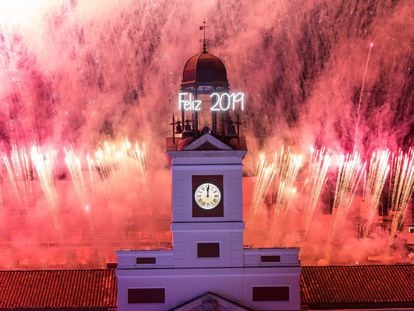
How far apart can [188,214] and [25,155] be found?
863 inches

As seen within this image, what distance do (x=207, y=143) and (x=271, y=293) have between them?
8188 mm

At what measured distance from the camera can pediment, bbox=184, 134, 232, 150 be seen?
5300 centimetres

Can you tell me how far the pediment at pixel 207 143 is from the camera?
53000 mm

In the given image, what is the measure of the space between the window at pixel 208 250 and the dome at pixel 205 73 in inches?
322

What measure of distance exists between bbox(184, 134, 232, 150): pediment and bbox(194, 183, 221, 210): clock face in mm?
1889

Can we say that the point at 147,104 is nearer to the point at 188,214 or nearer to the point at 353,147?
the point at 353,147

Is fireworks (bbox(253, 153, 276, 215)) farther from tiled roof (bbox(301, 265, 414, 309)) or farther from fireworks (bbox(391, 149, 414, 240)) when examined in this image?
tiled roof (bbox(301, 265, 414, 309))

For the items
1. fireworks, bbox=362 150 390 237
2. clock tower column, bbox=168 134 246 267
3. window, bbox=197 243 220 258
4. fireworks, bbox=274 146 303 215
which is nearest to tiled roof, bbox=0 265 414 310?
clock tower column, bbox=168 134 246 267

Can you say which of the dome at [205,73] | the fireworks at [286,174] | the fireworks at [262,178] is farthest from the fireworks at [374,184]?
the dome at [205,73]

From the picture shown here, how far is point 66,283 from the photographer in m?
55.2

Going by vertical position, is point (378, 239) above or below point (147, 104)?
below

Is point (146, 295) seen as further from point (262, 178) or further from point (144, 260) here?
point (262, 178)

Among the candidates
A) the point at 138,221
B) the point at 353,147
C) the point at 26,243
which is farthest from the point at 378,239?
the point at 26,243

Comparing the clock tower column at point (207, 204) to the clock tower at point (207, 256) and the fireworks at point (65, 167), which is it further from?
the fireworks at point (65, 167)
